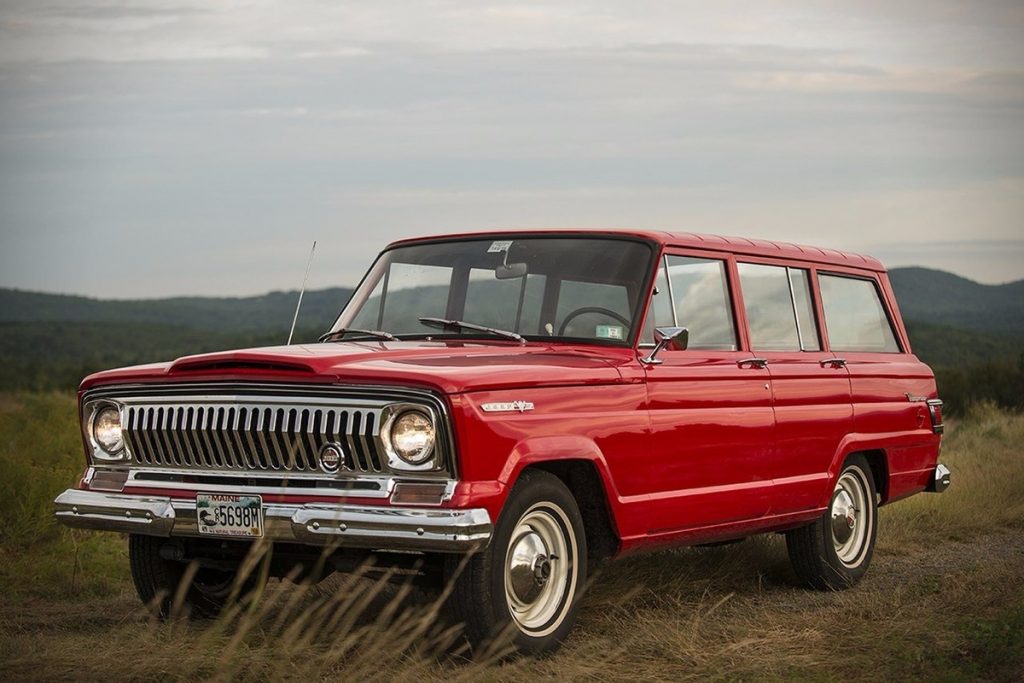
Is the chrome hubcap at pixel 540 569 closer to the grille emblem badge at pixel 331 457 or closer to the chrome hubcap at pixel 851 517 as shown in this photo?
the grille emblem badge at pixel 331 457

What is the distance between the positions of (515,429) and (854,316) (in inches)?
151

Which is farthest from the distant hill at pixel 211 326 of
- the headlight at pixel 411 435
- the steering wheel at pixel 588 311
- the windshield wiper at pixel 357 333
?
the headlight at pixel 411 435

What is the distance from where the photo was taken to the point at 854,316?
29.0 ft

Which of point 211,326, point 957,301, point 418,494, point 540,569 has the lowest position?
point 211,326

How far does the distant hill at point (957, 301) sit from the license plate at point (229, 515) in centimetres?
5297

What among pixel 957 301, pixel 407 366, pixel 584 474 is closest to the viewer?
pixel 407 366

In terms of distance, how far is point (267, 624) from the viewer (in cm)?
685

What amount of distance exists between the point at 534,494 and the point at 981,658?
202 cm

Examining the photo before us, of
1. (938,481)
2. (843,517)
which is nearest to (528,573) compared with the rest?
(843,517)

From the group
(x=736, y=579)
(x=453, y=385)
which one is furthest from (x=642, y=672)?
(x=736, y=579)

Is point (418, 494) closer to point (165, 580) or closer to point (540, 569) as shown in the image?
point (540, 569)

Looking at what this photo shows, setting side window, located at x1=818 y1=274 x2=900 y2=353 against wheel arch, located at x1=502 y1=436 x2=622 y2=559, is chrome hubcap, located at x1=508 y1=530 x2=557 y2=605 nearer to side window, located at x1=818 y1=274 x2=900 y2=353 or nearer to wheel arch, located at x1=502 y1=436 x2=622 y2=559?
wheel arch, located at x1=502 y1=436 x2=622 y2=559

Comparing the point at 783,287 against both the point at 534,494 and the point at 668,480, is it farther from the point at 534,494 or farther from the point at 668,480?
the point at 534,494

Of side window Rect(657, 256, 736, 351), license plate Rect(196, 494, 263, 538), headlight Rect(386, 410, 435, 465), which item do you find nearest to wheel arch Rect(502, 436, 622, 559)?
headlight Rect(386, 410, 435, 465)
